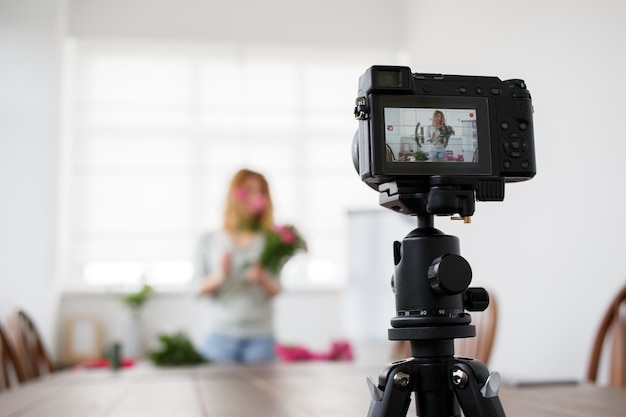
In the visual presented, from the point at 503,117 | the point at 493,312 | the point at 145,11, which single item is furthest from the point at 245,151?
the point at 503,117

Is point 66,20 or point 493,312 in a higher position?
point 66,20

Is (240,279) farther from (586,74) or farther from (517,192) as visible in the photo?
(586,74)

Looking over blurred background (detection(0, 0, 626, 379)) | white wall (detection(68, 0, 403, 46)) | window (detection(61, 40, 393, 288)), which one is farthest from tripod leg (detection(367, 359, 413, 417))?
white wall (detection(68, 0, 403, 46))

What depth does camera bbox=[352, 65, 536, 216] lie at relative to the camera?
0.75 meters

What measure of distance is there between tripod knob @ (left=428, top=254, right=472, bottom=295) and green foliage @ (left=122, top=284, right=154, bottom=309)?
12.3 feet

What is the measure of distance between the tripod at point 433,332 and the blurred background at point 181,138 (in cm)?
248

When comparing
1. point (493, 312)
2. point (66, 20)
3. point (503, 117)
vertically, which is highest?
point (66, 20)

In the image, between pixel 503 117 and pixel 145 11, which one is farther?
pixel 145 11

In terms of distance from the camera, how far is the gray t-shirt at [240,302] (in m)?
2.90

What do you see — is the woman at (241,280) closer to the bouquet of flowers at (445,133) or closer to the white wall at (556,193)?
the white wall at (556,193)

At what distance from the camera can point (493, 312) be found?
2.12 m

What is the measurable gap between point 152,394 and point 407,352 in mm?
1140

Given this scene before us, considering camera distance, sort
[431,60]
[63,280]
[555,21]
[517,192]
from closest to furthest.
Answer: [555,21] < [517,192] < [431,60] < [63,280]

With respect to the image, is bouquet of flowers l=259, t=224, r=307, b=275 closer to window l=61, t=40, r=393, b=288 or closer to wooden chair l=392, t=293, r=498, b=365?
wooden chair l=392, t=293, r=498, b=365
